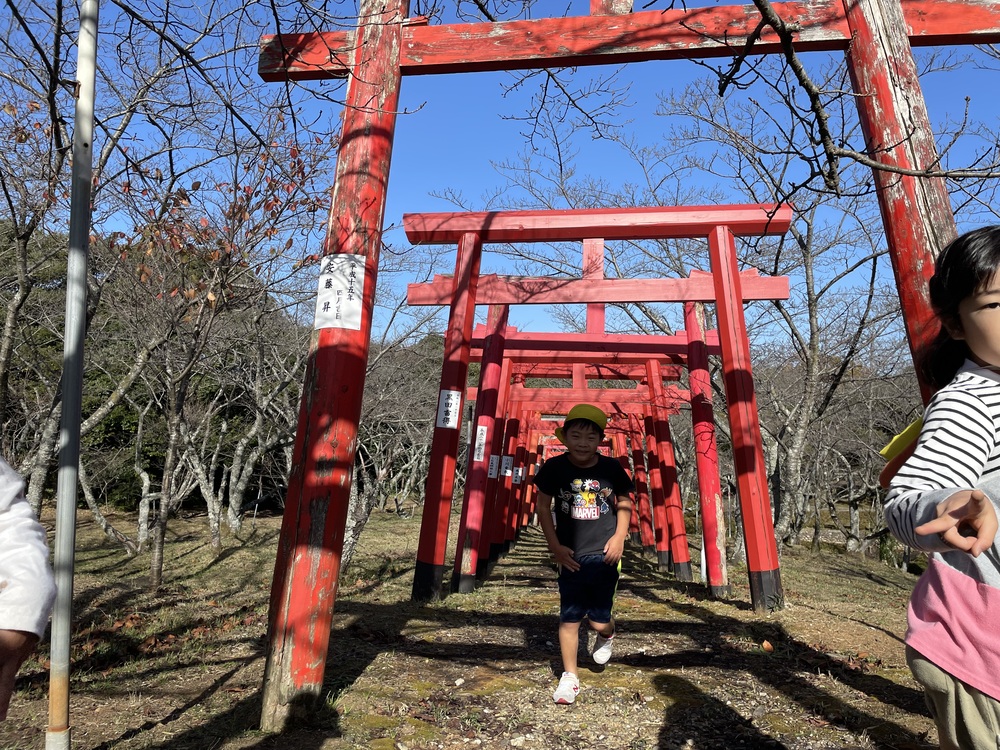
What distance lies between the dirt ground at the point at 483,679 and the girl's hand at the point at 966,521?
246cm

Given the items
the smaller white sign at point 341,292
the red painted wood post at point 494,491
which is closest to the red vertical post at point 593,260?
the red painted wood post at point 494,491

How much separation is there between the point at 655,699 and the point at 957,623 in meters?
2.74

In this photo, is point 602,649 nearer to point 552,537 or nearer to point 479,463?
point 552,537

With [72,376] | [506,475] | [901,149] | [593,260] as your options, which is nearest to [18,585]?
[72,376]

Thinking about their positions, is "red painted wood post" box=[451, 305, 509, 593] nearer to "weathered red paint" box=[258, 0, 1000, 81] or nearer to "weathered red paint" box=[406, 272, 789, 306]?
"weathered red paint" box=[406, 272, 789, 306]

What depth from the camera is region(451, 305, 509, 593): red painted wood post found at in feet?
26.7

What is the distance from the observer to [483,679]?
404cm

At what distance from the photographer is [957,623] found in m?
1.28

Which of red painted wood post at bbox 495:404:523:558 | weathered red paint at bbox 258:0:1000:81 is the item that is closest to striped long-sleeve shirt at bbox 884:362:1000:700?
weathered red paint at bbox 258:0:1000:81

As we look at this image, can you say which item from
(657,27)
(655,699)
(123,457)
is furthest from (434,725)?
(123,457)

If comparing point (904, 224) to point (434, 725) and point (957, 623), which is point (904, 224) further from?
point (434, 725)

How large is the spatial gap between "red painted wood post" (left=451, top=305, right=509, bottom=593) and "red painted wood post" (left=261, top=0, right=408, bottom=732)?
481 cm

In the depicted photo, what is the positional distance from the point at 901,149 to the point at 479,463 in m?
6.24

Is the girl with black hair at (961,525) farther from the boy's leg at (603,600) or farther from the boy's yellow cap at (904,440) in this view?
the boy's leg at (603,600)
